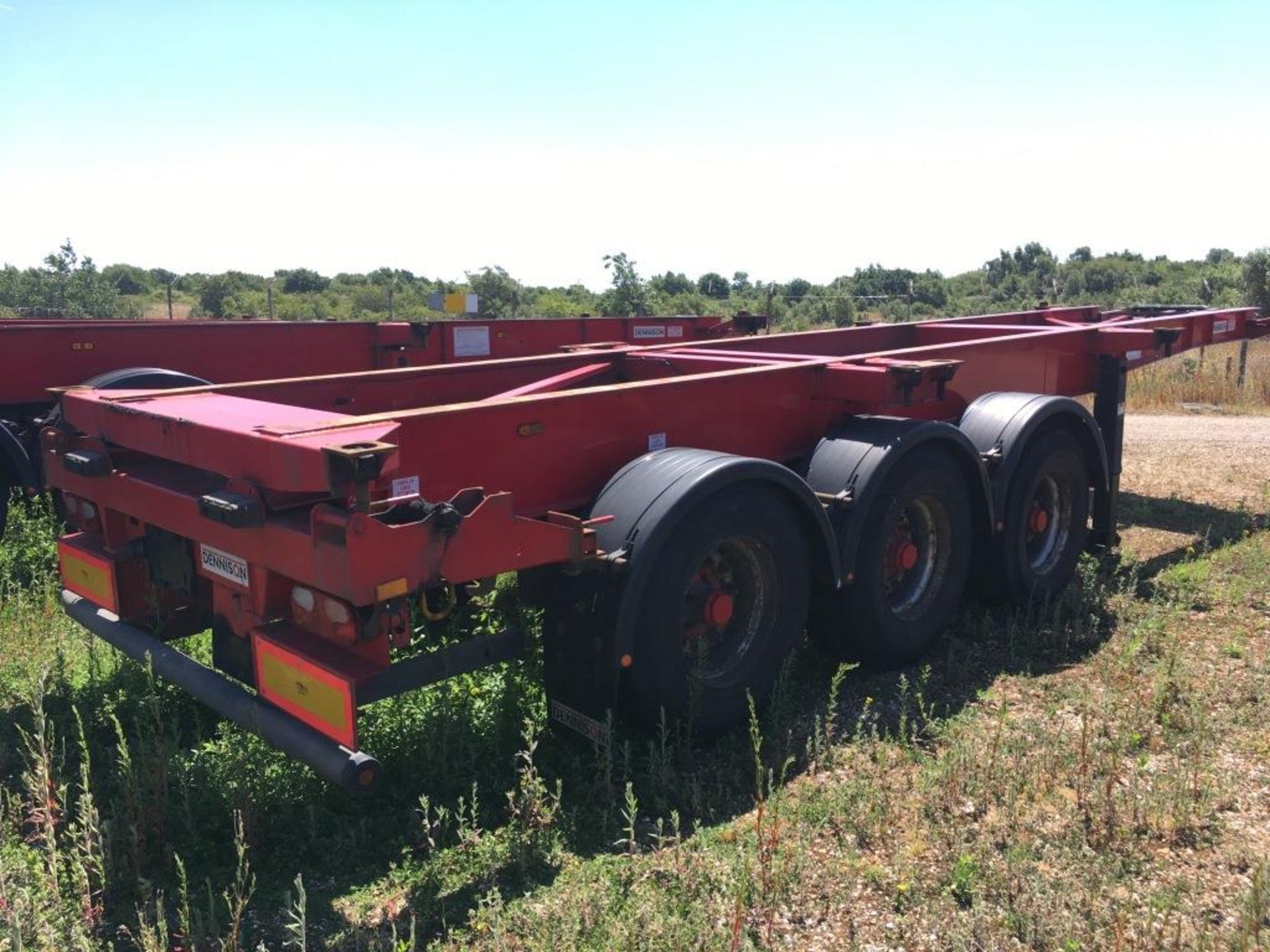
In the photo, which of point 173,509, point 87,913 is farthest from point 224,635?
point 87,913

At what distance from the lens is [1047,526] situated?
5867 millimetres

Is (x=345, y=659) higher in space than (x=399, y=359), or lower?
lower

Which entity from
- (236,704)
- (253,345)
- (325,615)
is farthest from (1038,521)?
(253,345)

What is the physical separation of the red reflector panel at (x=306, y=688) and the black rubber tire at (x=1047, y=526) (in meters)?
3.45

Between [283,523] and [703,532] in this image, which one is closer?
[283,523]

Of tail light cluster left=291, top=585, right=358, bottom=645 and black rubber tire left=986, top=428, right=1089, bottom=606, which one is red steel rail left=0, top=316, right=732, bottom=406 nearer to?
tail light cluster left=291, top=585, right=358, bottom=645

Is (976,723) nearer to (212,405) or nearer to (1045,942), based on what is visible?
(1045,942)

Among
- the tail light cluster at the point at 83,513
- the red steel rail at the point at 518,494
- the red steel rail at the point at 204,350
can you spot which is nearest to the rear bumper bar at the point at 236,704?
the red steel rail at the point at 518,494

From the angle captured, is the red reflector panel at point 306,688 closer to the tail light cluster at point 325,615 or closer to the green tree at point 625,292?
the tail light cluster at point 325,615

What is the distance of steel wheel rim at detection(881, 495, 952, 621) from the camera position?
4.80 metres

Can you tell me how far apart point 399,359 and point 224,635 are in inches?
222

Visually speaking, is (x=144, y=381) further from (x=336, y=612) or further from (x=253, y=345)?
(x=336, y=612)

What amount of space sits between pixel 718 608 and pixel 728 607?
5 centimetres

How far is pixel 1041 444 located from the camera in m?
5.55
